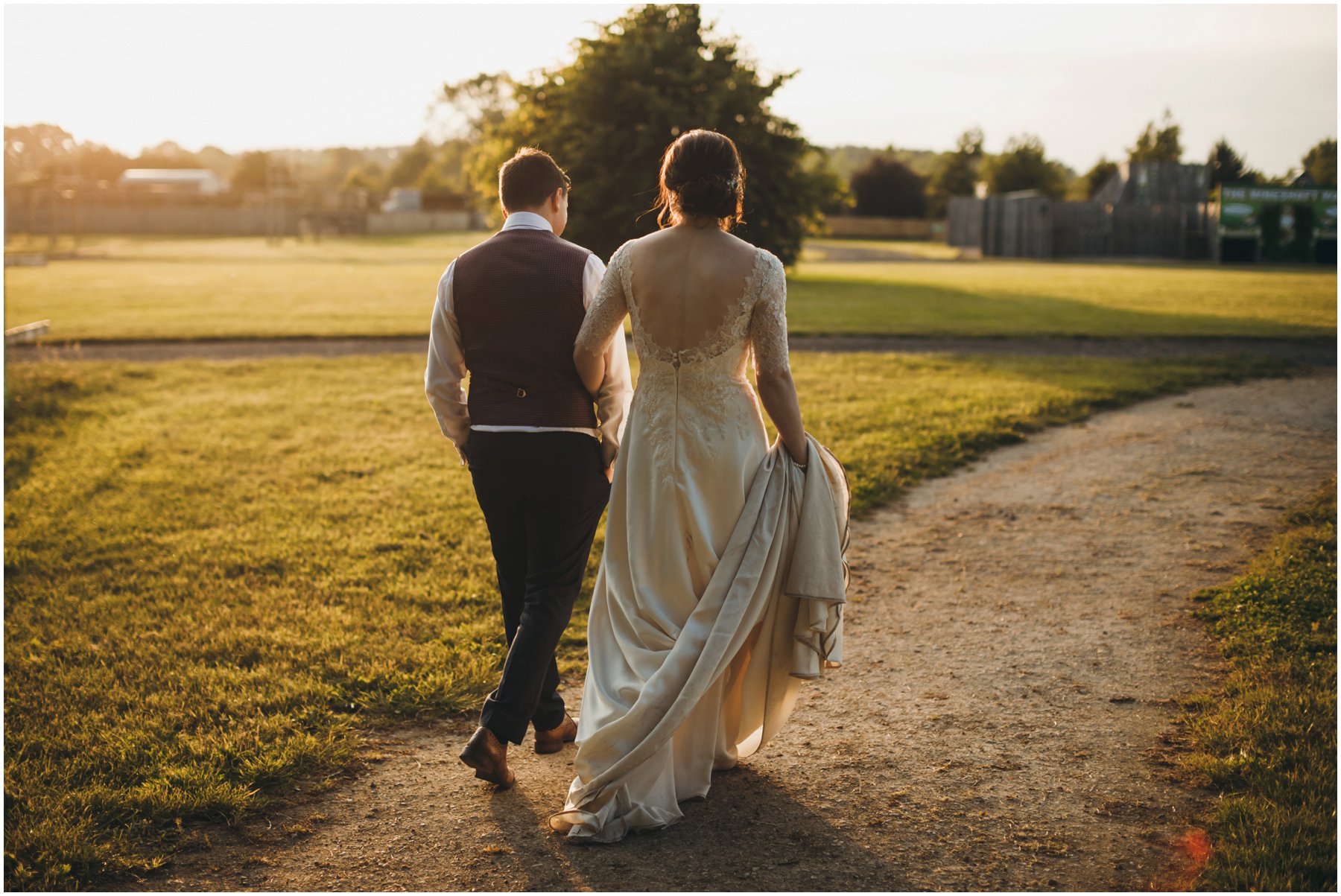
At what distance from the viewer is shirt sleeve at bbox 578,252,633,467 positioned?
10.8ft

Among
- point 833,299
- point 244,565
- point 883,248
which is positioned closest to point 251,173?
point 883,248

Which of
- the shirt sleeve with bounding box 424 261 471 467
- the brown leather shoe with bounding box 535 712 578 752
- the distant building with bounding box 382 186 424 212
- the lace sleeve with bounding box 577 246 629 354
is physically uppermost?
the distant building with bounding box 382 186 424 212

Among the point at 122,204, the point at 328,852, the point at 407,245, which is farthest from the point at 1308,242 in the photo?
the point at 122,204

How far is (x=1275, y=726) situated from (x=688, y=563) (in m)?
2.33

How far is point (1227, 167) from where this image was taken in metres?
64.7

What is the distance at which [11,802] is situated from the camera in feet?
11.9

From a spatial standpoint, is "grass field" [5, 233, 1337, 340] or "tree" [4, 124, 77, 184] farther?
"tree" [4, 124, 77, 184]

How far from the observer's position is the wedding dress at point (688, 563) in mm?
3279

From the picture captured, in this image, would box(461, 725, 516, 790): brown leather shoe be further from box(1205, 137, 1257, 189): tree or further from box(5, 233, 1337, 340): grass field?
box(1205, 137, 1257, 189): tree

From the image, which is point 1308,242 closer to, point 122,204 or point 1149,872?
point 1149,872

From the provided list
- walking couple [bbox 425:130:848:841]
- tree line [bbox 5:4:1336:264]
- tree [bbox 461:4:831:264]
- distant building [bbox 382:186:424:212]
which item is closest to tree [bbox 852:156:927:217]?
distant building [bbox 382:186:424:212]

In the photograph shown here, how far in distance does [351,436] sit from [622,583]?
6595 mm

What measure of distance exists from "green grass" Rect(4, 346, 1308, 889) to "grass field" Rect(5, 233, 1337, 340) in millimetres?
4289

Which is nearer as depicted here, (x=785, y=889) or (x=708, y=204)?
(x=785, y=889)
